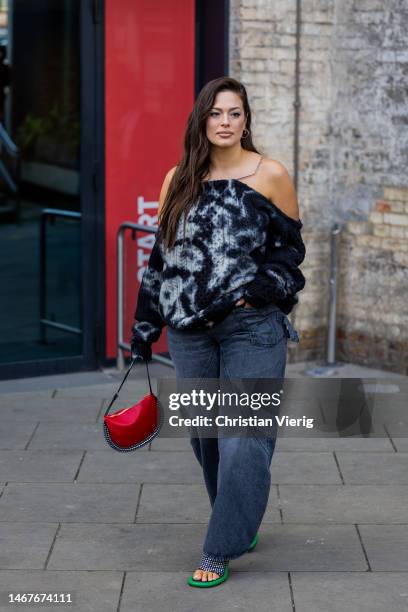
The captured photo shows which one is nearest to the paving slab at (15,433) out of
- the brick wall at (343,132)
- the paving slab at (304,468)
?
the paving slab at (304,468)

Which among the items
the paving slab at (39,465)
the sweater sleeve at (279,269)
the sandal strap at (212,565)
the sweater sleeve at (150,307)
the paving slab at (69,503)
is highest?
the sweater sleeve at (279,269)

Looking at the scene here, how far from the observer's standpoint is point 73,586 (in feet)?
15.3

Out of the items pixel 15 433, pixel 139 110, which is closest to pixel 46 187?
pixel 139 110

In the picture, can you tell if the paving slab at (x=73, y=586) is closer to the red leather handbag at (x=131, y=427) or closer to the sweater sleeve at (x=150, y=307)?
the red leather handbag at (x=131, y=427)

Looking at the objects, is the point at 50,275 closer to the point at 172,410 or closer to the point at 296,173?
the point at 296,173

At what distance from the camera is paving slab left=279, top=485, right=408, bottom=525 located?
17.9ft

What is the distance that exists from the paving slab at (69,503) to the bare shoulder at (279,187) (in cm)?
161

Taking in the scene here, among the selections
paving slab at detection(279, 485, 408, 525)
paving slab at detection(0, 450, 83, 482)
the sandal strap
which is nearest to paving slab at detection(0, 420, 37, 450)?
paving slab at detection(0, 450, 83, 482)

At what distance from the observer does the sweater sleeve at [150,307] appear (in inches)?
189

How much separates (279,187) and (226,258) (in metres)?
0.35

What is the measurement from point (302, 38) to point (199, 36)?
2.21ft

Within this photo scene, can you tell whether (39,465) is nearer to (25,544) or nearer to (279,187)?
(25,544)

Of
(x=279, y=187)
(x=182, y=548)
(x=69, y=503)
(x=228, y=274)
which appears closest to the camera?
(x=228, y=274)

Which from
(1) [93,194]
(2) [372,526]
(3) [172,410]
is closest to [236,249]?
(3) [172,410]
